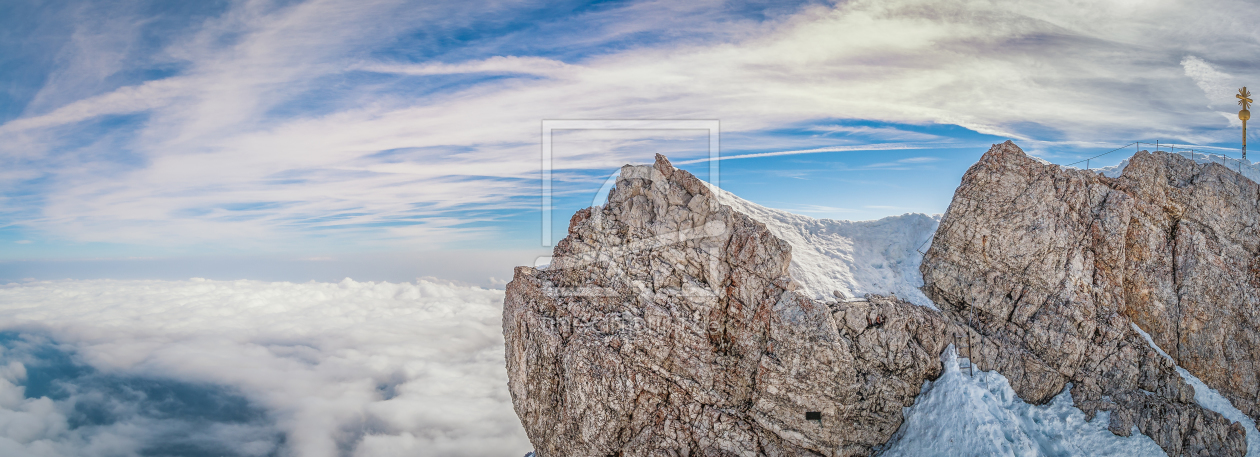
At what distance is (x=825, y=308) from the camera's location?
31.5 meters

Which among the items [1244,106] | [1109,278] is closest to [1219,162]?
[1244,106]

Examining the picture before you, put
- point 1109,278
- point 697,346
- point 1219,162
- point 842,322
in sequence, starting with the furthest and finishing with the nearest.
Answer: point 1219,162 → point 1109,278 → point 842,322 → point 697,346

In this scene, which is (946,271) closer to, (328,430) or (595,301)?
(595,301)

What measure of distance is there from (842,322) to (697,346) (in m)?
8.15

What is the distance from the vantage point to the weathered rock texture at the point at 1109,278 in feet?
104

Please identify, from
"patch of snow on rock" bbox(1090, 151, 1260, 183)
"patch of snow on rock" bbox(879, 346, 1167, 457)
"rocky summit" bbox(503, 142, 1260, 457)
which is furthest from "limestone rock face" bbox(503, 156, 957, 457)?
"patch of snow on rock" bbox(1090, 151, 1260, 183)

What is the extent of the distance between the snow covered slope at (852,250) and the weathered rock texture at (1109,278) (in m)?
2.26

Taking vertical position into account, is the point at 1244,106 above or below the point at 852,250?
above

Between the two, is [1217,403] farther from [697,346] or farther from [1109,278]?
[697,346]

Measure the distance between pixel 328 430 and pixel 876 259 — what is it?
619ft

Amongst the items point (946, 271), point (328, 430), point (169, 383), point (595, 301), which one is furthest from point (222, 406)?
point (946, 271)

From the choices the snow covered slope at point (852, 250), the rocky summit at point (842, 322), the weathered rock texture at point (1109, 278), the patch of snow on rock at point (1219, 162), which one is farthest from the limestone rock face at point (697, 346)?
the patch of snow on rock at point (1219, 162)

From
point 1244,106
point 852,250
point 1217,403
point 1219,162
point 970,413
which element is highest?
point 1244,106

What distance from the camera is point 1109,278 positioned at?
33688 mm
